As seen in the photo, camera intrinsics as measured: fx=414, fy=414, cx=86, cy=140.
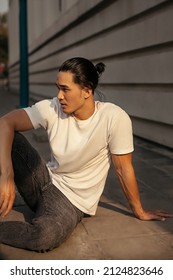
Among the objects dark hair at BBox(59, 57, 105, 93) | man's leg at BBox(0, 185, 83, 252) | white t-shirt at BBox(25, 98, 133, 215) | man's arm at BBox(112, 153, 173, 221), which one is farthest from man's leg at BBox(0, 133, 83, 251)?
dark hair at BBox(59, 57, 105, 93)

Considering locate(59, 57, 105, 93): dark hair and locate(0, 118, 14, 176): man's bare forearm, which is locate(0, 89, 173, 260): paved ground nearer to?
locate(0, 118, 14, 176): man's bare forearm

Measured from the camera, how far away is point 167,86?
602 cm

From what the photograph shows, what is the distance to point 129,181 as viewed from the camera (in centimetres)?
294

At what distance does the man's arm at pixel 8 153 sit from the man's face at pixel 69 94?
1.00 feet

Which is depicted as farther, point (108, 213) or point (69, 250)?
point (108, 213)

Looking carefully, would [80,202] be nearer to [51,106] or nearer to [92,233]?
[92,233]

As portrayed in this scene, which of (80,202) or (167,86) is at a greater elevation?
(167,86)

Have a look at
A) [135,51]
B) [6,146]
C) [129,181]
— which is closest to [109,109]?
[129,181]

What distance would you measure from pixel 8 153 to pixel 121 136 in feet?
2.53

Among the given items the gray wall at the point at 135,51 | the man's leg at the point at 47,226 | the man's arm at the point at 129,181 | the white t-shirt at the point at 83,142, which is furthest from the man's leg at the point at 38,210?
the gray wall at the point at 135,51

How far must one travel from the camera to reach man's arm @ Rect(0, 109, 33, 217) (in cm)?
261

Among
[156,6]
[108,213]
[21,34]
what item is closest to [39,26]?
[21,34]
